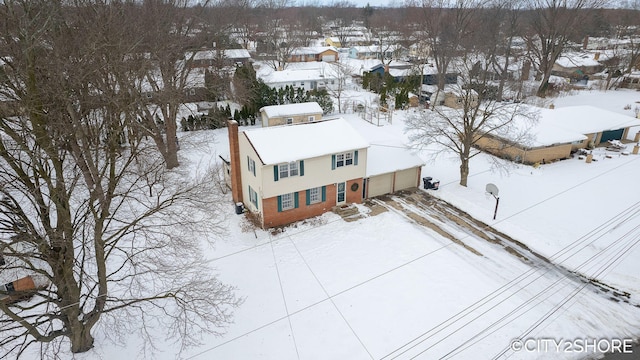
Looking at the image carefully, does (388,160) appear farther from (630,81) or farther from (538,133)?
(630,81)

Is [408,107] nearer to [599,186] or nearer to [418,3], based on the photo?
[418,3]

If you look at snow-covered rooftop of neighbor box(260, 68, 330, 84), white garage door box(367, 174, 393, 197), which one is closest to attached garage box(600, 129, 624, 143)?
white garage door box(367, 174, 393, 197)

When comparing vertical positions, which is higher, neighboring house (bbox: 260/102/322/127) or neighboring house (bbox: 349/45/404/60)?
neighboring house (bbox: 349/45/404/60)

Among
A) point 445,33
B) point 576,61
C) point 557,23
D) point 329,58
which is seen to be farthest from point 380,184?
point 576,61

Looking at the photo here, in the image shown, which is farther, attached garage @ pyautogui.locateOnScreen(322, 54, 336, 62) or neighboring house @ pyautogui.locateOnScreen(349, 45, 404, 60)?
attached garage @ pyautogui.locateOnScreen(322, 54, 336, 62)

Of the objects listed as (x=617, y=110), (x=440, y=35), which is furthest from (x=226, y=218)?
(x=617, y=110)

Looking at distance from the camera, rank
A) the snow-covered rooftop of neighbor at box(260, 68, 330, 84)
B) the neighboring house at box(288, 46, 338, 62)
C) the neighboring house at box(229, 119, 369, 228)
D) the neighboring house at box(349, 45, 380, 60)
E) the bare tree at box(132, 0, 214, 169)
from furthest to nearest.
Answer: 1. the neighboring house at box(349, 45, 380, 60)
2. the neighboring house at box(288, 46, 338, 62)
3. the snow-covered rooftop of neighbor at box(260, 68, 330, 84)
4. the bare tree at box(132, 0, 214, 169)
5. the neighboring house at box(229, 119, 369, 228)

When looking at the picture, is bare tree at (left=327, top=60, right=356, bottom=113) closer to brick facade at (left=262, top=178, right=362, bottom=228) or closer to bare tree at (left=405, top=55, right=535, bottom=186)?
bare tree at (left=405, top=55, right=535, bottom=186)

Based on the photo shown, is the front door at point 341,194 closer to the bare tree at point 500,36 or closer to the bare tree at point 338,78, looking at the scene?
the bare tree at point 338,78
